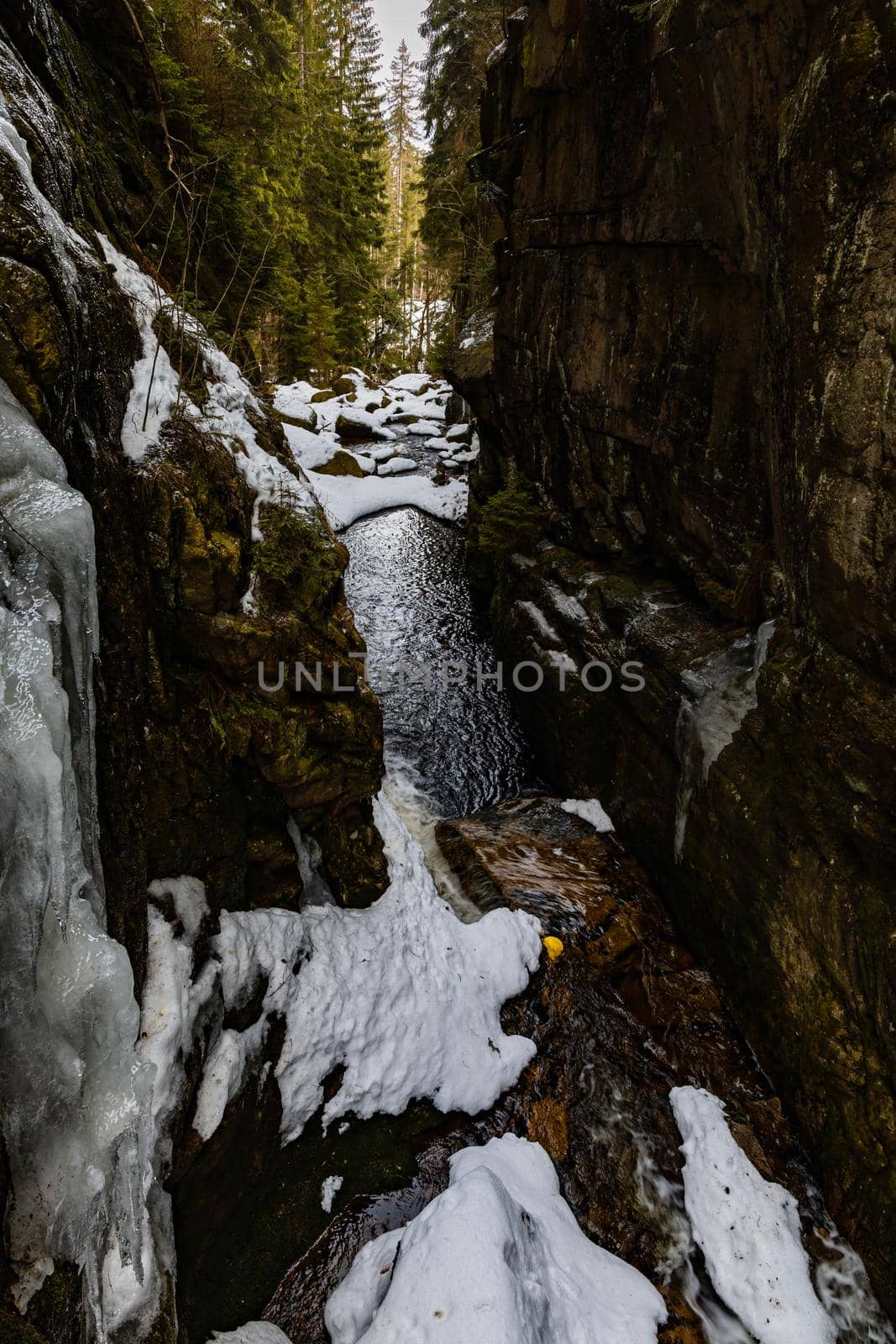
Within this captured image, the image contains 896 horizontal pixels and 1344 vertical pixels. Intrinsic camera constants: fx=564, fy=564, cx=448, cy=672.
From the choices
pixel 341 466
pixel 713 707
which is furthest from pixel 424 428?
→ pixel 713 707

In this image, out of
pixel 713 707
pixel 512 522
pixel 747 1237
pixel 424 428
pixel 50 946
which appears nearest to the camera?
pixel 50 946

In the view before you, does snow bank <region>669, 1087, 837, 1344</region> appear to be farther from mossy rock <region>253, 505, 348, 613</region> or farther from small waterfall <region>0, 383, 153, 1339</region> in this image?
mossy rock <region>253, 505, 348, 613</region>

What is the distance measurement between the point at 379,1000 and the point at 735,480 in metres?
6.15

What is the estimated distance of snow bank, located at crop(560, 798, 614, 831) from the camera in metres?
7.58

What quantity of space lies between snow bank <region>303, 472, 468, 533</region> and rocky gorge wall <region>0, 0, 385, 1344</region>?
10.9m

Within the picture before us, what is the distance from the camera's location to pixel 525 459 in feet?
35.6

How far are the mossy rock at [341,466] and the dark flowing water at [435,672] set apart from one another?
11.1 ft

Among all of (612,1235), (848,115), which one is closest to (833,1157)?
(612,1235)

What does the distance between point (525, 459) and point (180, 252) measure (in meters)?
6.25

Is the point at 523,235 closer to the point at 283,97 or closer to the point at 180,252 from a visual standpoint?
the point at 180,252

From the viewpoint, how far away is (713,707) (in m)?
5.80

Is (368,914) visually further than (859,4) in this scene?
Yes

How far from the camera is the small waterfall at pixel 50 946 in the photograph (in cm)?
180

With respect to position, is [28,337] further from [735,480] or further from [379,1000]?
[735,480]
